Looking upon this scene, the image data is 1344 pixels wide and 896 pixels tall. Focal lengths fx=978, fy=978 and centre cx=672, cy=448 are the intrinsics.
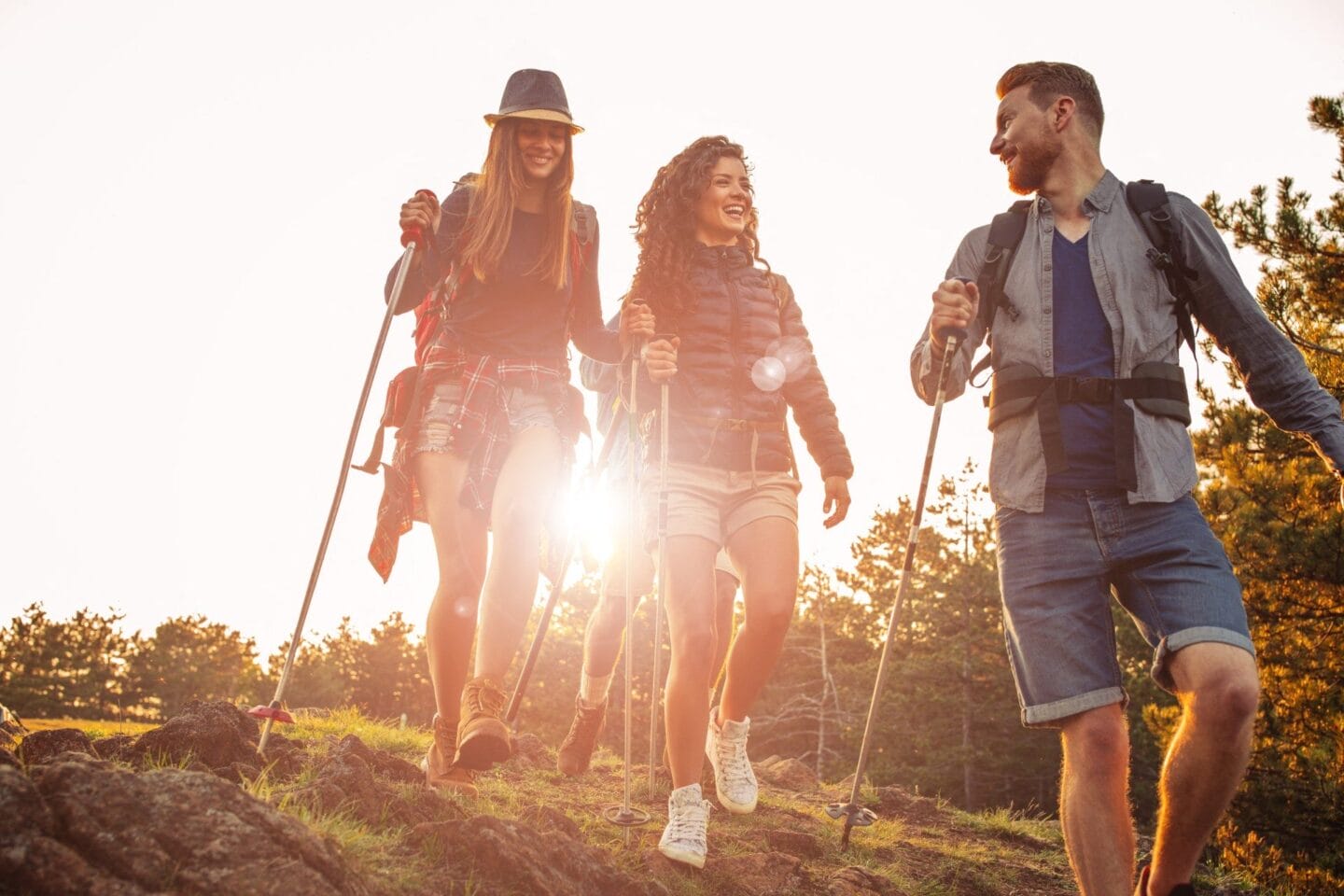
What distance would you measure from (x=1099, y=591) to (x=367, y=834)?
Answer: 2.38m

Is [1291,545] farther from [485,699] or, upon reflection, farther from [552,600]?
Answer: [485,699]

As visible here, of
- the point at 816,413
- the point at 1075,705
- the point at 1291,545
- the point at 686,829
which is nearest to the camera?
the point at 1075,705

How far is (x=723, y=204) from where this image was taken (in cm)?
513

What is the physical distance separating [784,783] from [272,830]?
6.11 metres

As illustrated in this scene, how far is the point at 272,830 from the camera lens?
2.27m

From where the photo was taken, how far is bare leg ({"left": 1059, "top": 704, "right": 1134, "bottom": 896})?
2822 millimetres

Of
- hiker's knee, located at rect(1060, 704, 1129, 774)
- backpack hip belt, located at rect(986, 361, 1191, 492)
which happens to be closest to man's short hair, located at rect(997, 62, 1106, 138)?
backpack hip belt, located at rect(986, 361, 1191, 492)

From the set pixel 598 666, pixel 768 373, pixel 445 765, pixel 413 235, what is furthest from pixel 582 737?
pixel 413 235

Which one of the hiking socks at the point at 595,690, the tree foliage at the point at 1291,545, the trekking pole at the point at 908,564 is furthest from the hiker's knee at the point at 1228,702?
the tree foliage at the point at 1291,545

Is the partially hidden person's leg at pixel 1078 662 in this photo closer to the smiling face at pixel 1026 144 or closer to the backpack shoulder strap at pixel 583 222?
the smiling face at pixel 1026 144

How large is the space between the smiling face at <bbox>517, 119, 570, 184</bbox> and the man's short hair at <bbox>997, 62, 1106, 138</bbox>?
1.94 m

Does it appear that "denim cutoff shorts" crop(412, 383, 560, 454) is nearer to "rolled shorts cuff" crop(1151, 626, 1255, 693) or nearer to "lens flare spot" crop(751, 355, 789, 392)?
"lens flare spot" crop(751, 355, 789, 392)

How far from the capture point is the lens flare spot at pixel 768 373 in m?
4.85

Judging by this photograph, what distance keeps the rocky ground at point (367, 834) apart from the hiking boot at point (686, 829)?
A: 56 millimetres
